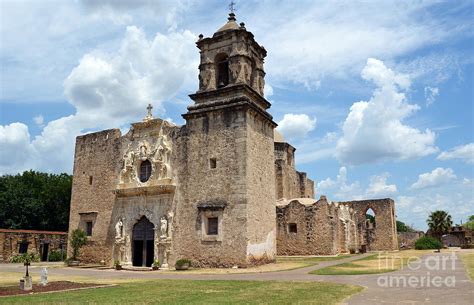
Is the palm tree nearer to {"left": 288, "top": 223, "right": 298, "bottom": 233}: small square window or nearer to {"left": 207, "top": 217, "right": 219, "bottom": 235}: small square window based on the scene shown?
{"left": 288, "top": 223, "right": 298, "bottom": 233}: small square window

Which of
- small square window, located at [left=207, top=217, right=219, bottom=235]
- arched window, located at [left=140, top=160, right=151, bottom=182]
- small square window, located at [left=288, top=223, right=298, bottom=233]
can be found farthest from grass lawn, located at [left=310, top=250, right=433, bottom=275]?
arched window, located at [left=140, top=160, right=151, bottom=182]

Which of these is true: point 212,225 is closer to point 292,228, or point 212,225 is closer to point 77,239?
point 77,239

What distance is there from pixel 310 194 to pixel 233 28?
24.5 metres

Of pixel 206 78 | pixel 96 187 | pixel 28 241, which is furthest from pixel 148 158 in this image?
pixel 28 241

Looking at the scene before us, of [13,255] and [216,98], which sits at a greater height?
[216,98]

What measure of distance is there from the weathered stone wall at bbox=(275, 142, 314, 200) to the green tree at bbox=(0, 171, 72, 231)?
23.4 m

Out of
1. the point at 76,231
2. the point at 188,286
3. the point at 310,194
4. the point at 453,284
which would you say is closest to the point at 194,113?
the point at 76,231

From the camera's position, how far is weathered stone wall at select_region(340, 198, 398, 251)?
44312 millimetres

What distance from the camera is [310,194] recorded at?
44344 mm

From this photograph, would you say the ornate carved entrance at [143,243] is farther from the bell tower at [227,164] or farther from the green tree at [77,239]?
the green tree at [77,239]

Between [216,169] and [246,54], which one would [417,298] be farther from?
[246,54]

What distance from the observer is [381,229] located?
4484 centimetres

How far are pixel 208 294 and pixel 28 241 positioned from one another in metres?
25.9

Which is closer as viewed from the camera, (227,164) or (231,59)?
(227,164)
